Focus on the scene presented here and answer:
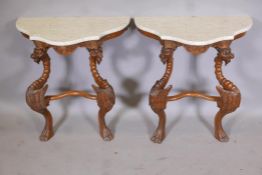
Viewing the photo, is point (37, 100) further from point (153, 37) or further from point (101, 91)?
point (153, 37)

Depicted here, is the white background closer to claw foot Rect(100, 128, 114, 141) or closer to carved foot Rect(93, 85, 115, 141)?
claw foot Rect(100, 128, 114, 141)

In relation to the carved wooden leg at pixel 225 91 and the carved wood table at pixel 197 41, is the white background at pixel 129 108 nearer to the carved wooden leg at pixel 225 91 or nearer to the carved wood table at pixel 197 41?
the carved wood table at pixel 197 41

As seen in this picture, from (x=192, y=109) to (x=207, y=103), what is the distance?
0.33ft

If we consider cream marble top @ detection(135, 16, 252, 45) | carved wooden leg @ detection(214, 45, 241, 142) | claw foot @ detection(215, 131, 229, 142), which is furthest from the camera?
claw foot @ detection(215, 131, 229, 142)

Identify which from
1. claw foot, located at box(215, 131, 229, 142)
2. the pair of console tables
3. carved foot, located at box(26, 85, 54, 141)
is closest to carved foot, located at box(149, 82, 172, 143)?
the pair of console tables

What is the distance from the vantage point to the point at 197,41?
1818 mm

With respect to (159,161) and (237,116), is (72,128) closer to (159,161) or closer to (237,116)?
(159,161)

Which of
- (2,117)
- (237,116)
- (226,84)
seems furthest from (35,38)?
(237,116)

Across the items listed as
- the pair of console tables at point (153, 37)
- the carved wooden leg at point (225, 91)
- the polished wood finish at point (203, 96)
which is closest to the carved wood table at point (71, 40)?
the pair of console tables at point (153, 37)

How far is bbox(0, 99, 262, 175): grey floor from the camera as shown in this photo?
6.52ft

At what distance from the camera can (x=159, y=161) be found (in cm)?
203

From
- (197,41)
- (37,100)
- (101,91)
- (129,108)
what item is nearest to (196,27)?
(197,41)

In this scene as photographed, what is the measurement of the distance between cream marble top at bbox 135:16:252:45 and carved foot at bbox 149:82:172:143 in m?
0.30

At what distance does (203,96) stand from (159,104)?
25 cm
